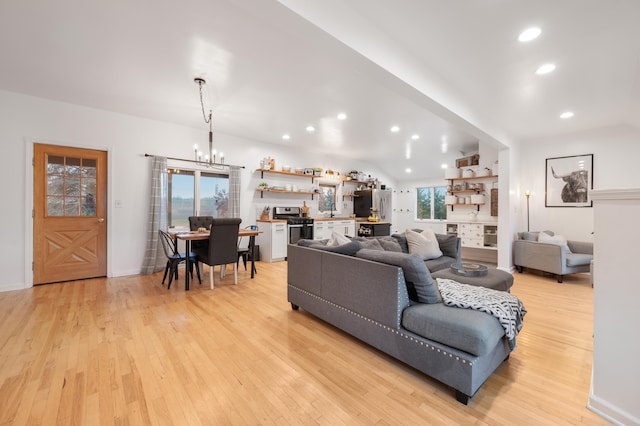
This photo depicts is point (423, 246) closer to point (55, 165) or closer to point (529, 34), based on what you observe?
point (529, 34)

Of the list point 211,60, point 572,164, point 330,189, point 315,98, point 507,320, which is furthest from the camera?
point 330,189

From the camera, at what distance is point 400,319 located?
1999mm

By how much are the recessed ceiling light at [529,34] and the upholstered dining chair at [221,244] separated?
3717 mm

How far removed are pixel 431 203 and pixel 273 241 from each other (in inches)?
226

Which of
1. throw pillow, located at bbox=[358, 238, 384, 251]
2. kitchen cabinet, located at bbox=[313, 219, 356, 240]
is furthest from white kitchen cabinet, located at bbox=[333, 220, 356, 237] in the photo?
throw pillow, located at bbox=[358, 238, 384, 251]

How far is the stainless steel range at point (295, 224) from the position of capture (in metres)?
6.23

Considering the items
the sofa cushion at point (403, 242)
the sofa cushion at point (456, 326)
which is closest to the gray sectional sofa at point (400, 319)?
the sofa cushion at point (456, 326)

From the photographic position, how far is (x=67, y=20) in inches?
89.0

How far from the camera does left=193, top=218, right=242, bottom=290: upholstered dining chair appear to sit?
3816 mm

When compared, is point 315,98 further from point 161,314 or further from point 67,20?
point 161,314

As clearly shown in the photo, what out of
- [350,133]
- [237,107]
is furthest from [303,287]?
[350,133]

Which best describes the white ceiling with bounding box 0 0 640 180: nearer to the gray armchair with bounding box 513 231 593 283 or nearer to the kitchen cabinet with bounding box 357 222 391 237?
the gray armchair with bounding box 513 231 593 283

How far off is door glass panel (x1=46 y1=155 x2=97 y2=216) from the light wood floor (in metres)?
1.57

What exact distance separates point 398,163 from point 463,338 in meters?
7.37
